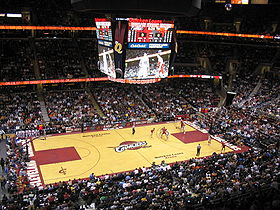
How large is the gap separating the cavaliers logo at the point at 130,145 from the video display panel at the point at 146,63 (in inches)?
275

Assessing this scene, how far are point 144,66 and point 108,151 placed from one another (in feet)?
27.7

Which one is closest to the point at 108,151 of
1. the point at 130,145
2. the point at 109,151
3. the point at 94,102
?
the point at 109,151

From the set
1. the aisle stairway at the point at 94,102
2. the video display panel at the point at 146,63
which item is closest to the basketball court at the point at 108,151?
the aisle stairway at the point at 94,102

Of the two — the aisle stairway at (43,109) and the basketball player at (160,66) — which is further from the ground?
the basketball player at (160,66)

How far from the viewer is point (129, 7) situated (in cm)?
421

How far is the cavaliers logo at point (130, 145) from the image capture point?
86.4 ft

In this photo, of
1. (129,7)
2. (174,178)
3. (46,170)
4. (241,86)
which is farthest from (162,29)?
(241,86)

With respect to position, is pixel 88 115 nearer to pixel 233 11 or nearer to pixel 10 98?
pixel 10 98

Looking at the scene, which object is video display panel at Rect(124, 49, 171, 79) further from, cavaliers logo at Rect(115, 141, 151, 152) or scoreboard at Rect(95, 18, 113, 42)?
cavaliers logo at Rect(115, 141, 151, 152)

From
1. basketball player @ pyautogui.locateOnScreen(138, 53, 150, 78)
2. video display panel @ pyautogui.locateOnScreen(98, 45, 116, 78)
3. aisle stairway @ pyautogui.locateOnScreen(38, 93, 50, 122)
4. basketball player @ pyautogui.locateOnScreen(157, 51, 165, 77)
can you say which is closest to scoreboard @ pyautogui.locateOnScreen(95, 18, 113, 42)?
video display panel @ pyautogui.locateOnScreen(98, 45, 116, 78)

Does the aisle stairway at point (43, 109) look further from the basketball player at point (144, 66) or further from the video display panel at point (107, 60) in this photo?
the basketball player at point (144, 66)

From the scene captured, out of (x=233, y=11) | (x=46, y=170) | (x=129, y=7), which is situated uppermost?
(x=233, y=11)

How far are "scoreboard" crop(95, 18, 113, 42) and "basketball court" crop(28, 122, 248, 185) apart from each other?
395 inches

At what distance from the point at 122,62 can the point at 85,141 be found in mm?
10366
